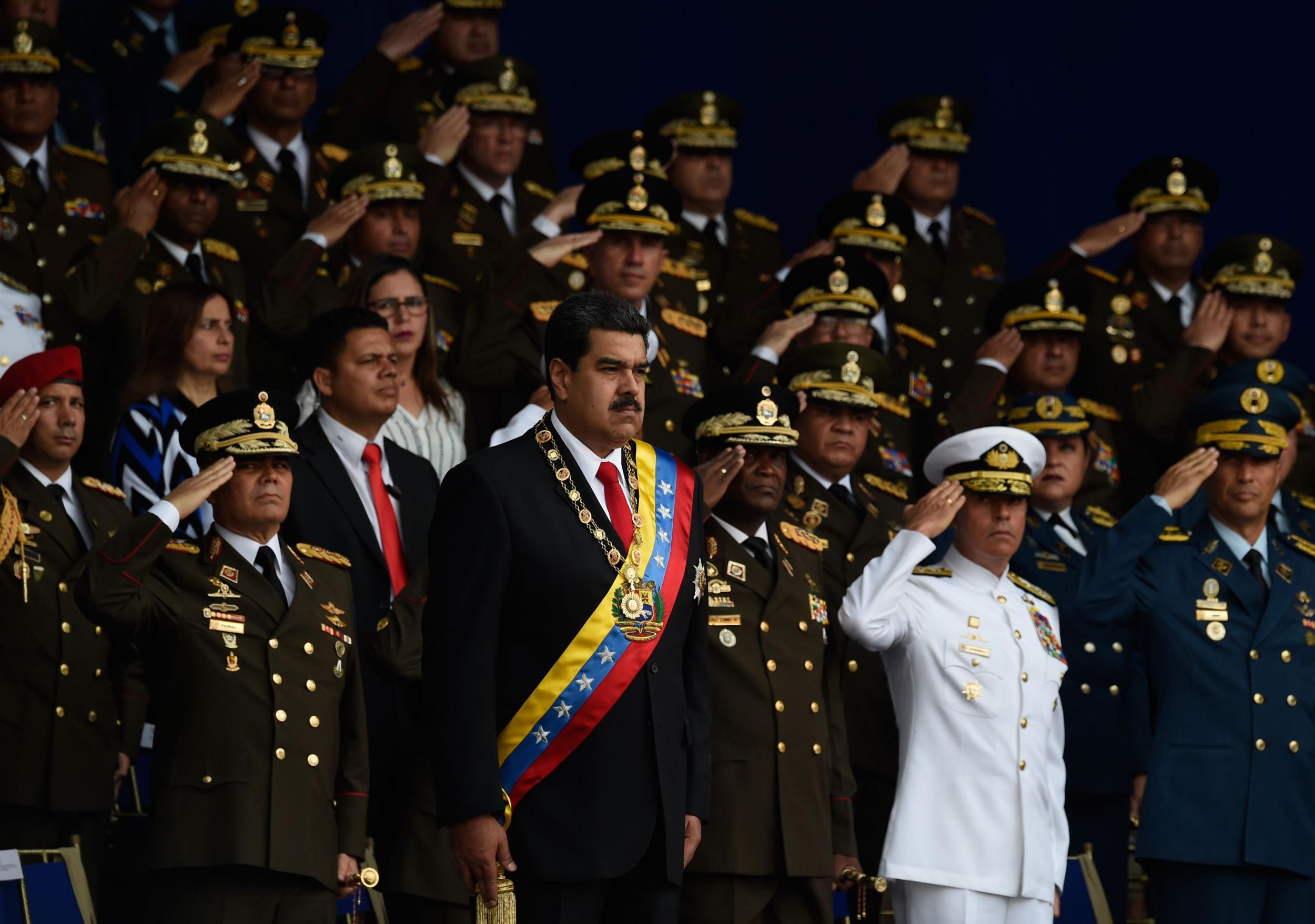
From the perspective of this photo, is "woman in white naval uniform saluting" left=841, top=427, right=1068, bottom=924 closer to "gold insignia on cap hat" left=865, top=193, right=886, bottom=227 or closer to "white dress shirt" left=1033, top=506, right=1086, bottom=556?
"white dress shirt" left=1033, top=506, right=1086, bottom=556

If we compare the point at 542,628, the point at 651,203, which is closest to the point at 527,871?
the point at 542,628

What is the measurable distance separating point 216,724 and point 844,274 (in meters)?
3.31

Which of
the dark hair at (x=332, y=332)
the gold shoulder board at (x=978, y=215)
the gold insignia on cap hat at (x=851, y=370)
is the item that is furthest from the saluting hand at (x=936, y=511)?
the gold shoulder board at (x=978, y=215)

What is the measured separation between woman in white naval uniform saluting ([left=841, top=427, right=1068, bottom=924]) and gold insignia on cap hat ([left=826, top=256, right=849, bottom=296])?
1660 mm

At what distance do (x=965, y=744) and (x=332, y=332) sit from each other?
7.09ft

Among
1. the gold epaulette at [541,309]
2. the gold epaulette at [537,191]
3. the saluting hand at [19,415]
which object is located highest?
the gold epaulette at [537,191]

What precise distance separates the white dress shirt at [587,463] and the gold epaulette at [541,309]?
2647 millimetres

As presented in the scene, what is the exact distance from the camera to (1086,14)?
893cm

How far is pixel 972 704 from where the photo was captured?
5113mm

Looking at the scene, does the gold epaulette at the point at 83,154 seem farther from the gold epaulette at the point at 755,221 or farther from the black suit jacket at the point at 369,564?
the gold epaulette at the point at 755,221

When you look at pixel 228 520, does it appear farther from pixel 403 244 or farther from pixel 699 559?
pixel 403 244

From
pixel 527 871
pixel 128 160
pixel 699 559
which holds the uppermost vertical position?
pixel 128 160

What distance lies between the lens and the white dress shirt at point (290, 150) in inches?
295

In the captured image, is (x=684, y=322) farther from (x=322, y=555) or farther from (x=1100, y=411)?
(x=322, y=555)
